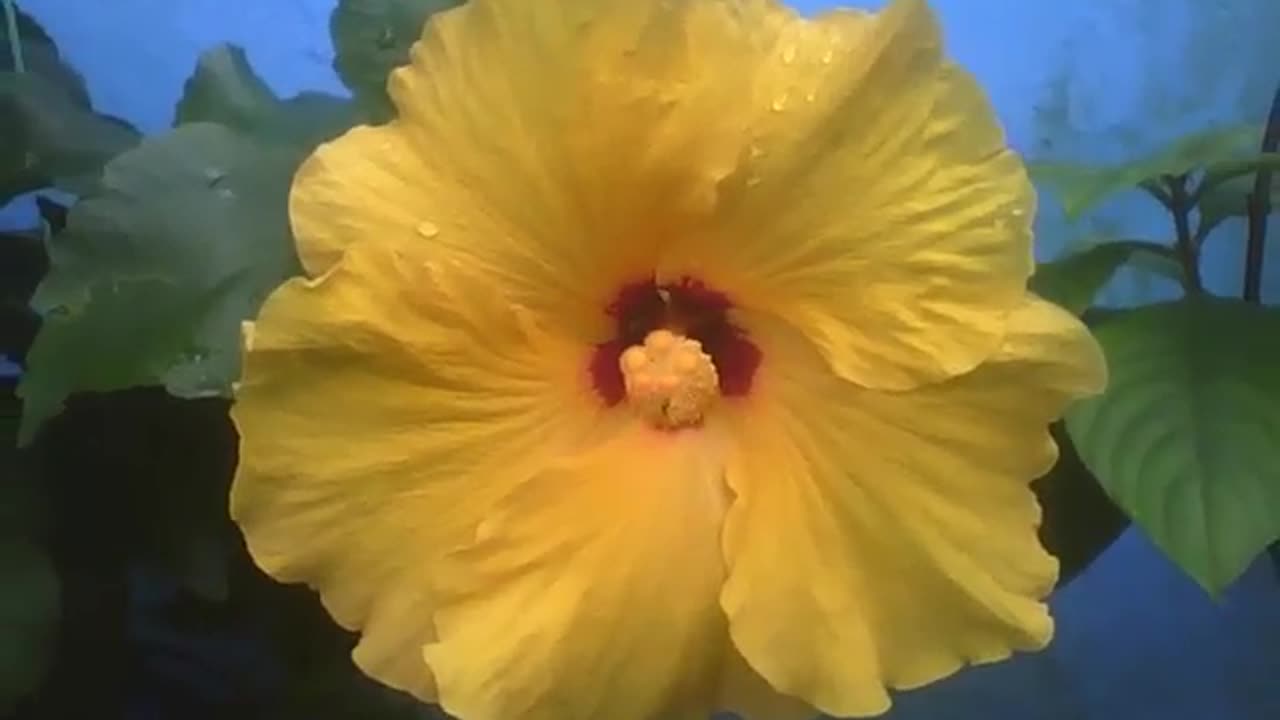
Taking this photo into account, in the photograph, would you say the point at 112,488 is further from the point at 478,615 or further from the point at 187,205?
the point at 478,615

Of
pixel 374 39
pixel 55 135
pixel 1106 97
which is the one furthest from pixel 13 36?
pixel 1106 97

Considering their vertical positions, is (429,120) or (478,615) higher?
(429,120)

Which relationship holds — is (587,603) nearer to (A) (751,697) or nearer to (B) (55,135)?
(A) (751,697)

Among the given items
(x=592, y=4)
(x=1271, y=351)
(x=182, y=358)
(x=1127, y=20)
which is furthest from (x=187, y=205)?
(x=1127, y=20)

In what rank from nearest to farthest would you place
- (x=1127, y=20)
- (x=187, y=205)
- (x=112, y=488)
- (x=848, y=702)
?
(x=848, y=702) → (x=187, y=205) → (x=112, y=488) → (x=1127, y=20)

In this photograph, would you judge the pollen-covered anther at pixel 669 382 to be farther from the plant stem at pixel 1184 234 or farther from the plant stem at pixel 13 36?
the plant stem at pixel 13 36

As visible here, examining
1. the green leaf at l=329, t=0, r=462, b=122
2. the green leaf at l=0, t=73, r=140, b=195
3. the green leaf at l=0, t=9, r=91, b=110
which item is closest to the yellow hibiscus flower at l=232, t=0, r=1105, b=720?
the green leaf at l=329, t=0, r=462, b=122
